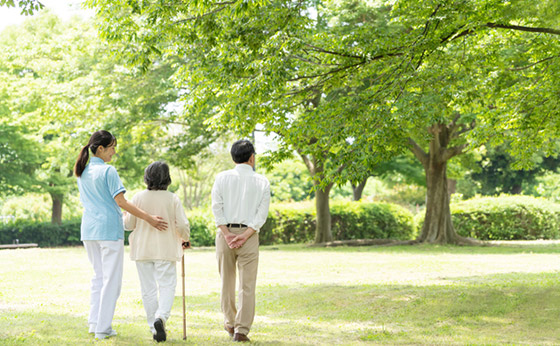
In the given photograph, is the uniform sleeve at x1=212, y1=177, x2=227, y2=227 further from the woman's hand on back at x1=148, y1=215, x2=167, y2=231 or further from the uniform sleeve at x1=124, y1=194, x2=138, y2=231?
the uniform sleeve at x1=124, y1=194, x2=138, y2=231

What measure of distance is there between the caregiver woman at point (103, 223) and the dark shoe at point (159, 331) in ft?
Answer: 1.54

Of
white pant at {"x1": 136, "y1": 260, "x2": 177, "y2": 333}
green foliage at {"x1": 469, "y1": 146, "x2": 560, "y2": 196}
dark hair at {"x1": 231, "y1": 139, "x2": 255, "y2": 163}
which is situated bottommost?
white pant at {"x1": 136, "y1": 260, "x2": 177, "y2": 333}

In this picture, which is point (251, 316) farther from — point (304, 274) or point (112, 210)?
point (304, 274)

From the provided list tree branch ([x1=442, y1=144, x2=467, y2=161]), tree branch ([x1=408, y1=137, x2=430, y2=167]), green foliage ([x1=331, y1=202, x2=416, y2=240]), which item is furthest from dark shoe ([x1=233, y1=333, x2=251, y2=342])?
green foliage ([x1=331, y1=202, x2=416, y2=240])

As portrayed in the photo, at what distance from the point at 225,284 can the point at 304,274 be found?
25.4 ft

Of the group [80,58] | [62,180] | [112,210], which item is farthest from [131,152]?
[112,210]

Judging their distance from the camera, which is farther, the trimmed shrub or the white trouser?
the trimmed shrub

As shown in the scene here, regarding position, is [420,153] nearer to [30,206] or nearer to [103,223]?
[103,223]

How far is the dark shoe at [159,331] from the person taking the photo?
601 centimetres

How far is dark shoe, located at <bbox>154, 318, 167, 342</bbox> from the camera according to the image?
6012 mm

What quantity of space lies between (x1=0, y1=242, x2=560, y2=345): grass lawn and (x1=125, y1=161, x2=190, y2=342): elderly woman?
0.49 m

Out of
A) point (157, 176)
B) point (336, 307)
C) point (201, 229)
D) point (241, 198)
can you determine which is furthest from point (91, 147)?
point (201, 229)

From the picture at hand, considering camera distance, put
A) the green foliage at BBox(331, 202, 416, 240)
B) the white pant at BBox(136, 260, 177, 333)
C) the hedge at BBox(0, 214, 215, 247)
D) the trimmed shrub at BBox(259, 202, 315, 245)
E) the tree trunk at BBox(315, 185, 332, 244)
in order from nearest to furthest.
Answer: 1. the white pant at BBox(136, 260, 177, 333)
2. the tree trunk at BBox(315, 185, 332, 244)
3. the trimmed shrub at BBox(259, 202, 315, 245)
4. the green foliage at BBox(331, 202, 416, 240)
5. the hedge at BBox(0, 214, 215, 247)

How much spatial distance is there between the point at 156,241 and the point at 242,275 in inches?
35.6
